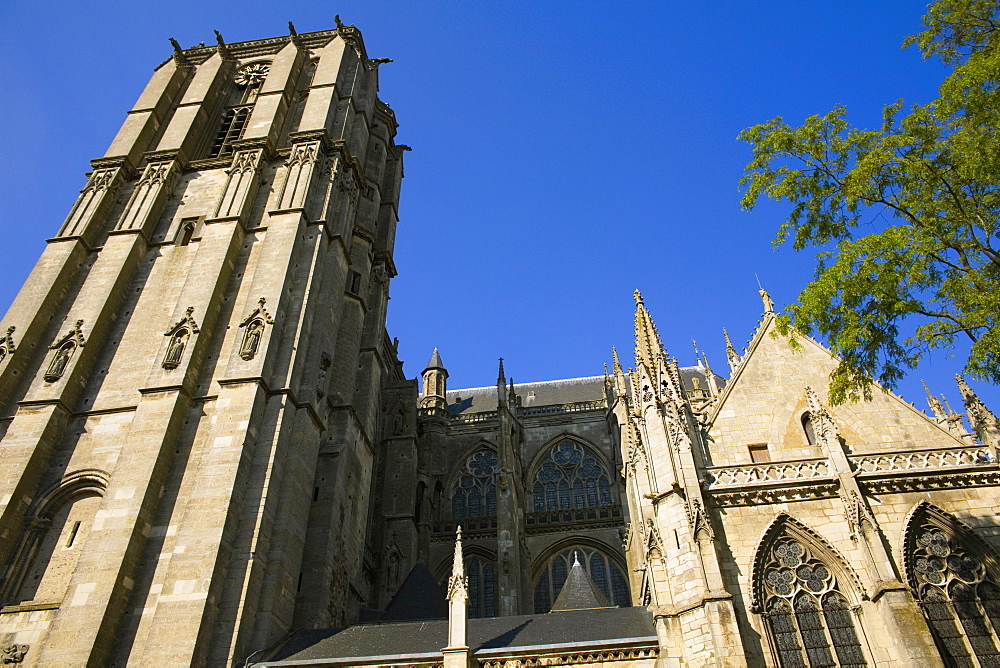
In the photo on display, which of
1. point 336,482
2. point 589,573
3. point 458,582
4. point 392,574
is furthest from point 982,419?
point 392,574

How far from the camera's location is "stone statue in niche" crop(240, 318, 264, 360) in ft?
52.5

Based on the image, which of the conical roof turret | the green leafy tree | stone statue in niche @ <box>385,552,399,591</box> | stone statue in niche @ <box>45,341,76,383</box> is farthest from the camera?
stone statue in niche @ <box>385,552,399,591</box>

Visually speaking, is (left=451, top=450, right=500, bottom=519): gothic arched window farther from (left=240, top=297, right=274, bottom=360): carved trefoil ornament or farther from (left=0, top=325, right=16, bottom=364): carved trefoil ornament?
(left=0, top=325, right=16, bottom=364): carved trefoil ornament

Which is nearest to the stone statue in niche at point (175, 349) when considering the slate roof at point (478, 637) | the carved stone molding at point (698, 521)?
the slate roof at point (478, 637)

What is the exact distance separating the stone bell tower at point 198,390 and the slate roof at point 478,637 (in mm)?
975

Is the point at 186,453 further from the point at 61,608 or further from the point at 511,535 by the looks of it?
the point at 511,535

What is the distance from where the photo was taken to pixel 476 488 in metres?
26.9

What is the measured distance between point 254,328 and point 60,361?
195 inches

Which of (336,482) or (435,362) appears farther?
(435,362)

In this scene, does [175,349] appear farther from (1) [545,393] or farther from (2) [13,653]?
(1) [545,393]

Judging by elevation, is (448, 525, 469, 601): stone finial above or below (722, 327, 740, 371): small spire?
below

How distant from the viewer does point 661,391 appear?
1362cm

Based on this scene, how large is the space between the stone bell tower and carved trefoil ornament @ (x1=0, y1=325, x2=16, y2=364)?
0.16 ft

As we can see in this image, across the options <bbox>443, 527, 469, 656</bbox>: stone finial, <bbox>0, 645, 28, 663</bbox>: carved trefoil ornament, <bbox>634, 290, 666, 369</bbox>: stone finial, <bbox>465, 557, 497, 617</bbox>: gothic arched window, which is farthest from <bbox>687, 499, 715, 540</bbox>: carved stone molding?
<bbox>465, 557, 497, 617</bbox>: gothic arched window
